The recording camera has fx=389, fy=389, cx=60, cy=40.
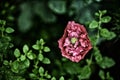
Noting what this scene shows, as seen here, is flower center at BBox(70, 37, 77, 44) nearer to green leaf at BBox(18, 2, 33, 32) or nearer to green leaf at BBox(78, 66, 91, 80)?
green leaf at BBox(78, 66, 91, 80)

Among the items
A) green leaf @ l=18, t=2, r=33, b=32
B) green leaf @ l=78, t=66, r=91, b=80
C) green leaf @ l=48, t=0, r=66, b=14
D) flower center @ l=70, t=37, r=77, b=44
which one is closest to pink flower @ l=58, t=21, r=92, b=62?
flower center @ l=70, t=37, r=77, b=44

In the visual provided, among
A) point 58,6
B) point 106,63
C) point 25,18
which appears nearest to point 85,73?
point 106,63

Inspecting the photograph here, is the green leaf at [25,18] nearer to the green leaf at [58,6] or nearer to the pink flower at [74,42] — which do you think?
the green leaf at [58,6]

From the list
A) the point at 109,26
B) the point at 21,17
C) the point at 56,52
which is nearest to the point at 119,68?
the point at 109,26

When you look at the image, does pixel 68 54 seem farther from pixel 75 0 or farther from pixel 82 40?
pixel 75 0

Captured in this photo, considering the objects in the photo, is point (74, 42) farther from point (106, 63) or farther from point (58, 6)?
point (58, 6)

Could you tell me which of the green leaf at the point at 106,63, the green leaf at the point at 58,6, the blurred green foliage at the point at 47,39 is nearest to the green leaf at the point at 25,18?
the blurred green foliage at the point at 47,39
